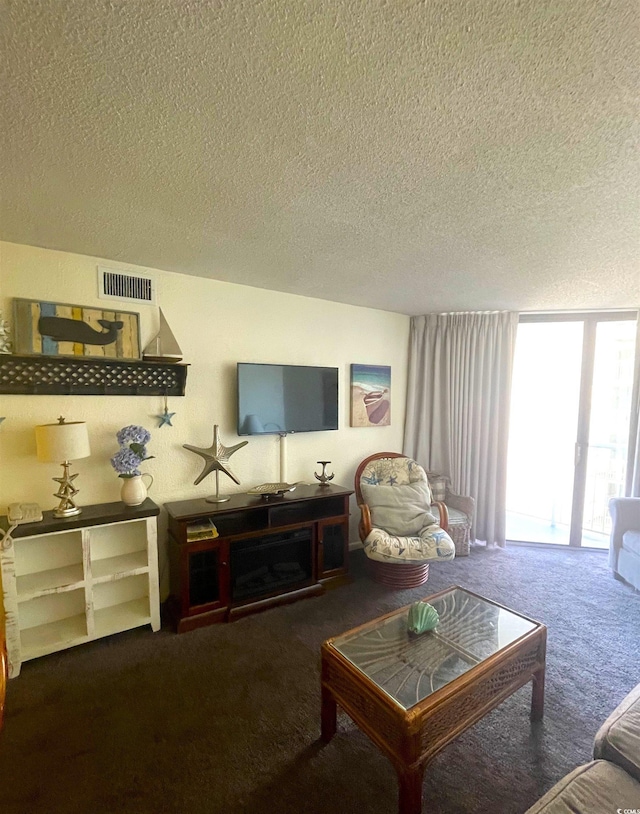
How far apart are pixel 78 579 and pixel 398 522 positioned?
2.27 metres

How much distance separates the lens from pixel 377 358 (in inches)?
147

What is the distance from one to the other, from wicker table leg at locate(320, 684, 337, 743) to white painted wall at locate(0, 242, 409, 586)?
1.54 meters

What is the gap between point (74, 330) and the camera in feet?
7.32

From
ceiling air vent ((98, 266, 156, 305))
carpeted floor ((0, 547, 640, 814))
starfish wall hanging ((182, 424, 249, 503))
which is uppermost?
ceiling air vent ((98, 266, 156, 305))

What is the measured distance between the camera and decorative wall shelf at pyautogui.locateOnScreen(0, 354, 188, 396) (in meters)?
2.09

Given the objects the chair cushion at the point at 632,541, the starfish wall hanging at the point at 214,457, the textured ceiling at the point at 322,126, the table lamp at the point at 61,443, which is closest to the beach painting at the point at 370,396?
the starfish wall hanging at the point at 214,457

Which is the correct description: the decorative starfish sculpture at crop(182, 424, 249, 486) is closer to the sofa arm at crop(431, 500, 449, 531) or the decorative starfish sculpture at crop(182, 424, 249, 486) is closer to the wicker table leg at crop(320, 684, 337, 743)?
the wicker table leg at crop(320, 684, 337, 743)

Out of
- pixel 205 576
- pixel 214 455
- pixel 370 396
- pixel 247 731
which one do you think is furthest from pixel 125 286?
pixel 247 731

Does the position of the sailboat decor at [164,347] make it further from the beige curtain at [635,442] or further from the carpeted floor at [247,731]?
the beige curtain at [635,442]

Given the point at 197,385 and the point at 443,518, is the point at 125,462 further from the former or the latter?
the point at 443,518

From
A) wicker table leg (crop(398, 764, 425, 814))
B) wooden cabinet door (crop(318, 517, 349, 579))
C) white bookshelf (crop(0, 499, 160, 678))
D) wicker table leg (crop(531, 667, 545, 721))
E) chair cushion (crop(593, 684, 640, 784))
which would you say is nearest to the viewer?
chair cushion (crop(593, 684, 640, 784))

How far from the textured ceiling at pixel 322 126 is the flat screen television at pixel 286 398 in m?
1.03

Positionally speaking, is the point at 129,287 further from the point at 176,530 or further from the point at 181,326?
the point at 176,530

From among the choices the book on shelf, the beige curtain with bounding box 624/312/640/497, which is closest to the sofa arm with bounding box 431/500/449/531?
the beige curtain with bounding box 624/312/640/497
